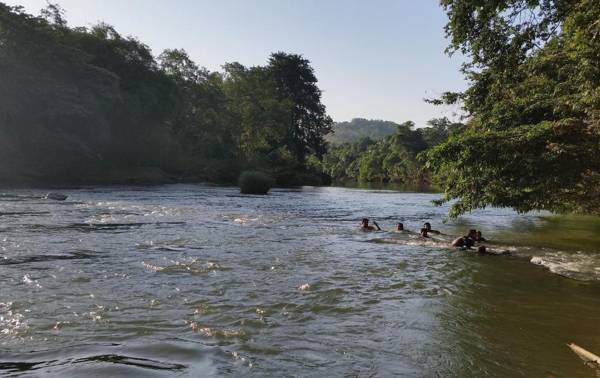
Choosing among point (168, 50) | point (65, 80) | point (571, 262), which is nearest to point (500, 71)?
point (571, 262)

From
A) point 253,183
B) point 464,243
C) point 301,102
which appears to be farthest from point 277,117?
point 464,243

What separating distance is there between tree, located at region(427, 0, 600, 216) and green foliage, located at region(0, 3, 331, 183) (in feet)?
136

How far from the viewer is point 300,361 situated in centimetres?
645

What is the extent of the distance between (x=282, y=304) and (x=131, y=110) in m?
58.3

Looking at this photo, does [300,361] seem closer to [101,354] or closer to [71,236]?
[101,354]

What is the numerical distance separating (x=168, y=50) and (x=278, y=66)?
811 inches

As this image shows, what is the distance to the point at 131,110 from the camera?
204 ft

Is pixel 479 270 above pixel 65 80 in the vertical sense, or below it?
below

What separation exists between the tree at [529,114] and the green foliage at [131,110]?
41.4 metres

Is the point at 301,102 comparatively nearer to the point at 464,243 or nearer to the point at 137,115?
the point at 137,115

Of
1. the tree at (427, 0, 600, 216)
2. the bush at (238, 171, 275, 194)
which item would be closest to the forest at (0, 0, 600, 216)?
the tree at (427, 0, 600, 216)

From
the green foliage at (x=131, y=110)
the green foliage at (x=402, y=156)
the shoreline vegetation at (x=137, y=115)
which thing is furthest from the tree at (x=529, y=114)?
the green foliage at (x=402, y=156)

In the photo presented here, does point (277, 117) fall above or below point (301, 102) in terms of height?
below

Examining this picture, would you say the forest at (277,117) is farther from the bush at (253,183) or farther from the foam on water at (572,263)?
the bush at (253,183)
